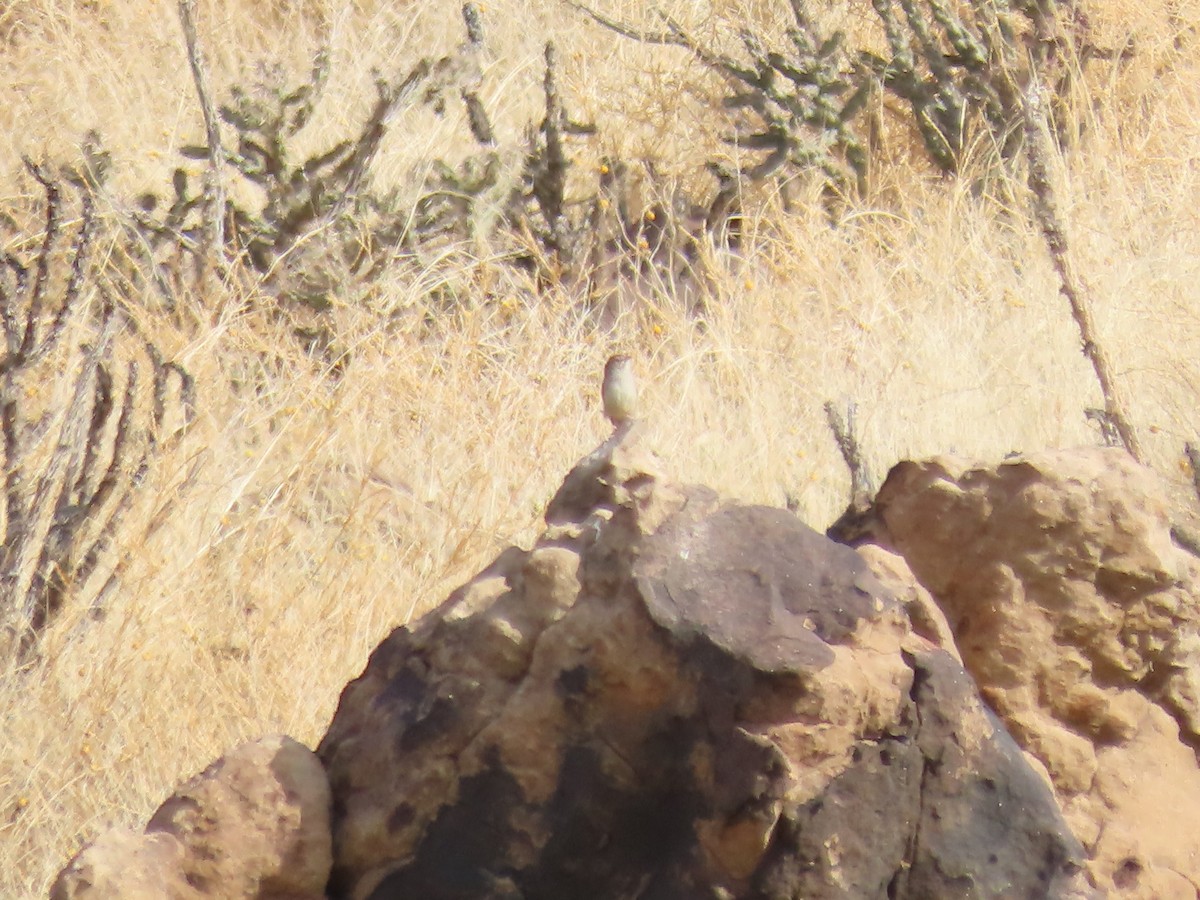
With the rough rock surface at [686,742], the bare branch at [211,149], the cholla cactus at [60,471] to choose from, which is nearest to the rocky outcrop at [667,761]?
the rough rock surface at [686,742]

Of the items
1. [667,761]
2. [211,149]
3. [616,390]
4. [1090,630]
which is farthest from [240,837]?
[211,149]

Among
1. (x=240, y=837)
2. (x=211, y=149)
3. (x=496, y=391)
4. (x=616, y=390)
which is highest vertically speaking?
(x=240, y=837)

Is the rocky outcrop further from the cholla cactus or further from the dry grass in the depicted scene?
the cholla cactus

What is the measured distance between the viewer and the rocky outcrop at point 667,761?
1664mm

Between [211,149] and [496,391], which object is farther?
[211,149]

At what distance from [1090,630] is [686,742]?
0.71 meters

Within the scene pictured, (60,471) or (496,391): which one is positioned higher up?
(60,471)

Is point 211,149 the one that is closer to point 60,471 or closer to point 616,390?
point 60,471

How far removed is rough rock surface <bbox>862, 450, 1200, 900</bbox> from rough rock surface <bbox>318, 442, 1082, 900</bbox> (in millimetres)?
328

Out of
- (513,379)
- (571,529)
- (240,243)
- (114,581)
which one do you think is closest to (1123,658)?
(571,529)

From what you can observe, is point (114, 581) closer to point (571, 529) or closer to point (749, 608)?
point (571, 529)

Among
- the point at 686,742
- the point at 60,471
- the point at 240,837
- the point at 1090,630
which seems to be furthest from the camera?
the point at 60,471

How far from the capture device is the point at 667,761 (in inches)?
67.9

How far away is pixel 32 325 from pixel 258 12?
5367 mm
